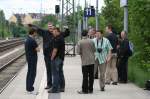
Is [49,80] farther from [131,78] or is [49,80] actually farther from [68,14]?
[68,14]

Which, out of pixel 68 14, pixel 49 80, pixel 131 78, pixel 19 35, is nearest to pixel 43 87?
pixel 49 80

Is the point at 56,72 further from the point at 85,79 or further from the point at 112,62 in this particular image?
the point at 112,62

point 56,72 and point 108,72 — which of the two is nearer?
point 56,72

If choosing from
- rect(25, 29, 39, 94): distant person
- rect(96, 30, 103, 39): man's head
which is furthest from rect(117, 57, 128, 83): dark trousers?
rect(25, 29, 39, 94): distant person

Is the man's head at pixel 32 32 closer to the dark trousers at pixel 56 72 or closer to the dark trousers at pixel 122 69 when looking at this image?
the dark trousers at pixel 56 72

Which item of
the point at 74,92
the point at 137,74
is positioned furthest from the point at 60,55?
the point at 137,74

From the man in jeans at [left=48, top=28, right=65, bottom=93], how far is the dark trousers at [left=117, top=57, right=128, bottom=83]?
359cm

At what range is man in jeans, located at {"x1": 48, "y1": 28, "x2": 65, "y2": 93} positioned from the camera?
1716 centimetres

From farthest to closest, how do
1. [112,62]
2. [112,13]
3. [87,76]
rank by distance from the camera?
[112,13] → [112,62] → [87,76]

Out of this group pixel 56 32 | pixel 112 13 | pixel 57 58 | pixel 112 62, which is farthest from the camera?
pixel 112 13

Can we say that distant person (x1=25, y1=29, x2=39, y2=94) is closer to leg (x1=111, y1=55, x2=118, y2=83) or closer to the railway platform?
the railway platform

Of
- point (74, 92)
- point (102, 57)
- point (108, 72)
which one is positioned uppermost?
point (102, 57)

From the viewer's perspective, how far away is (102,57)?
59.1 ft

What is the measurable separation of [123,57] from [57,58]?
13.9 ft
